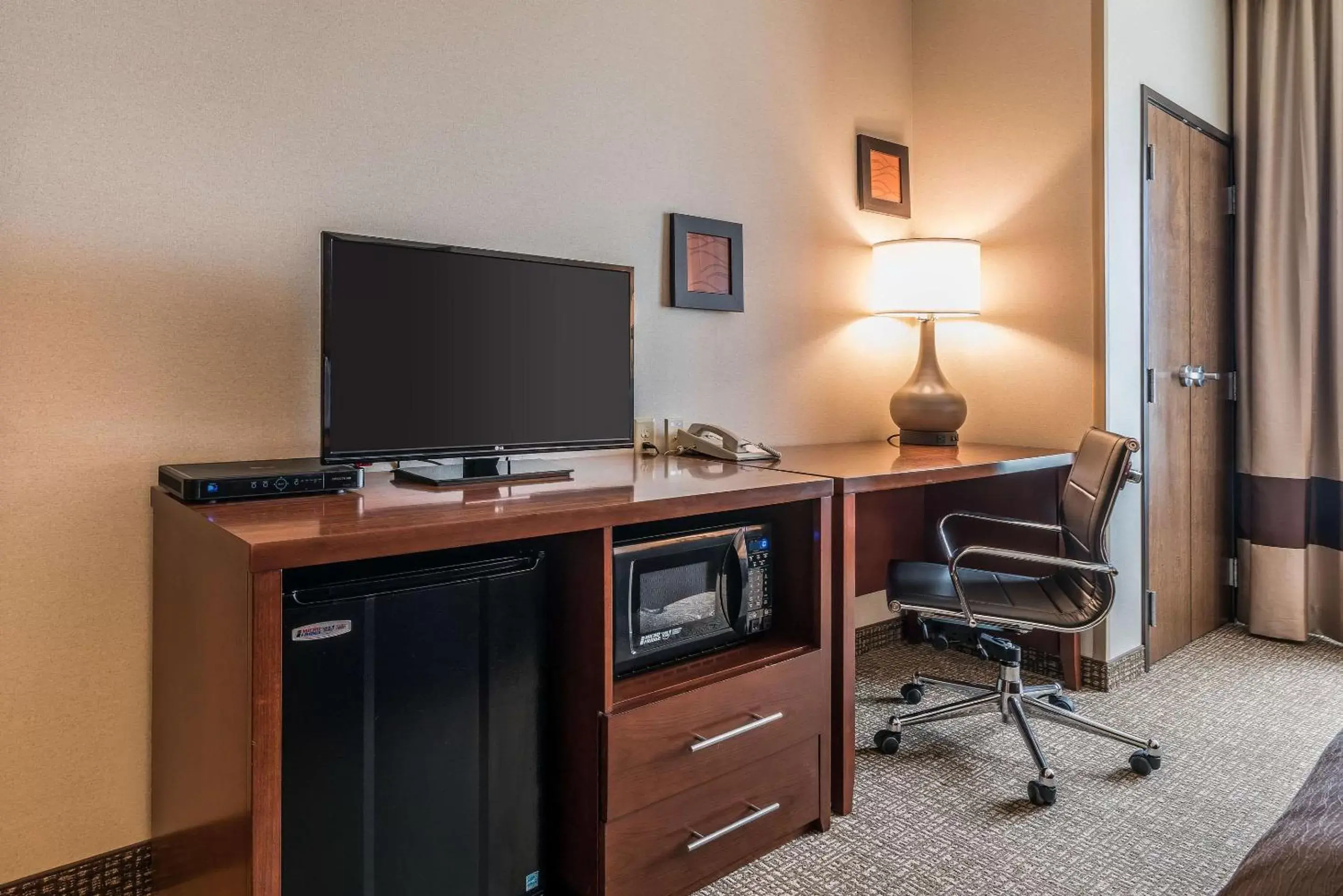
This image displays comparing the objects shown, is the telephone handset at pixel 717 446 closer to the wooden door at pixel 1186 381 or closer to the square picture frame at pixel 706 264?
the square picture frame at pixel 706 264

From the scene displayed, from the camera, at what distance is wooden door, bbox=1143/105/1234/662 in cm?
275

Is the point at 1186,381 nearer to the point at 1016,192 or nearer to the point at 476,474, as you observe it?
the point at 1016,192

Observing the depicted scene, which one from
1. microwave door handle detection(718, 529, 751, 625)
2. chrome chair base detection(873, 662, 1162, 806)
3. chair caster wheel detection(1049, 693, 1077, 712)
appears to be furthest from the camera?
chair caster wheel detection(1049, 693, 1077, 712)

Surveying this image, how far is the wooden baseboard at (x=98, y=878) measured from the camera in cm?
149

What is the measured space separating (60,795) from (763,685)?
1.36 m

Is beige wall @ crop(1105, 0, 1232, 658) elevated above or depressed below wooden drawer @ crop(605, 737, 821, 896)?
above

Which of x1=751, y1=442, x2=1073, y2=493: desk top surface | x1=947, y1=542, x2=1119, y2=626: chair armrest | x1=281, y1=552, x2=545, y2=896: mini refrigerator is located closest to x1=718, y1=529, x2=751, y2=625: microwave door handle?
x1=751, y1=442, x2=1073, y2=493: desk top surface

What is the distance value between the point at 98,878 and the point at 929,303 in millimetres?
2601

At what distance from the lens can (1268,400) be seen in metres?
3.04

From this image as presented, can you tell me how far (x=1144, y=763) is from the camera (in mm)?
2010

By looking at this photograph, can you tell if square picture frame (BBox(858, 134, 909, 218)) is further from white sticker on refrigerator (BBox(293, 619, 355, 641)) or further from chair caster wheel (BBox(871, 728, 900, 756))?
white sticker on refrigerator (BBox(293, 619, 355, 641))

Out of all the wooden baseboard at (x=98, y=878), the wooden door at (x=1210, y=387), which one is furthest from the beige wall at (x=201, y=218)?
the wooden door at (x=1210, y=387)

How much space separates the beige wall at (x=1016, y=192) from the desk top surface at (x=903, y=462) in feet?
0.65

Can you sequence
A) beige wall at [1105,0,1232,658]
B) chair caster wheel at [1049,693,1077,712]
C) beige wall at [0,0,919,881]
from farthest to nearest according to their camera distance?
beige wall at [1105,0,1232,658] → chair caster wheel at [1049,693,1077,712] → beige wall at [0,0,919,881]
